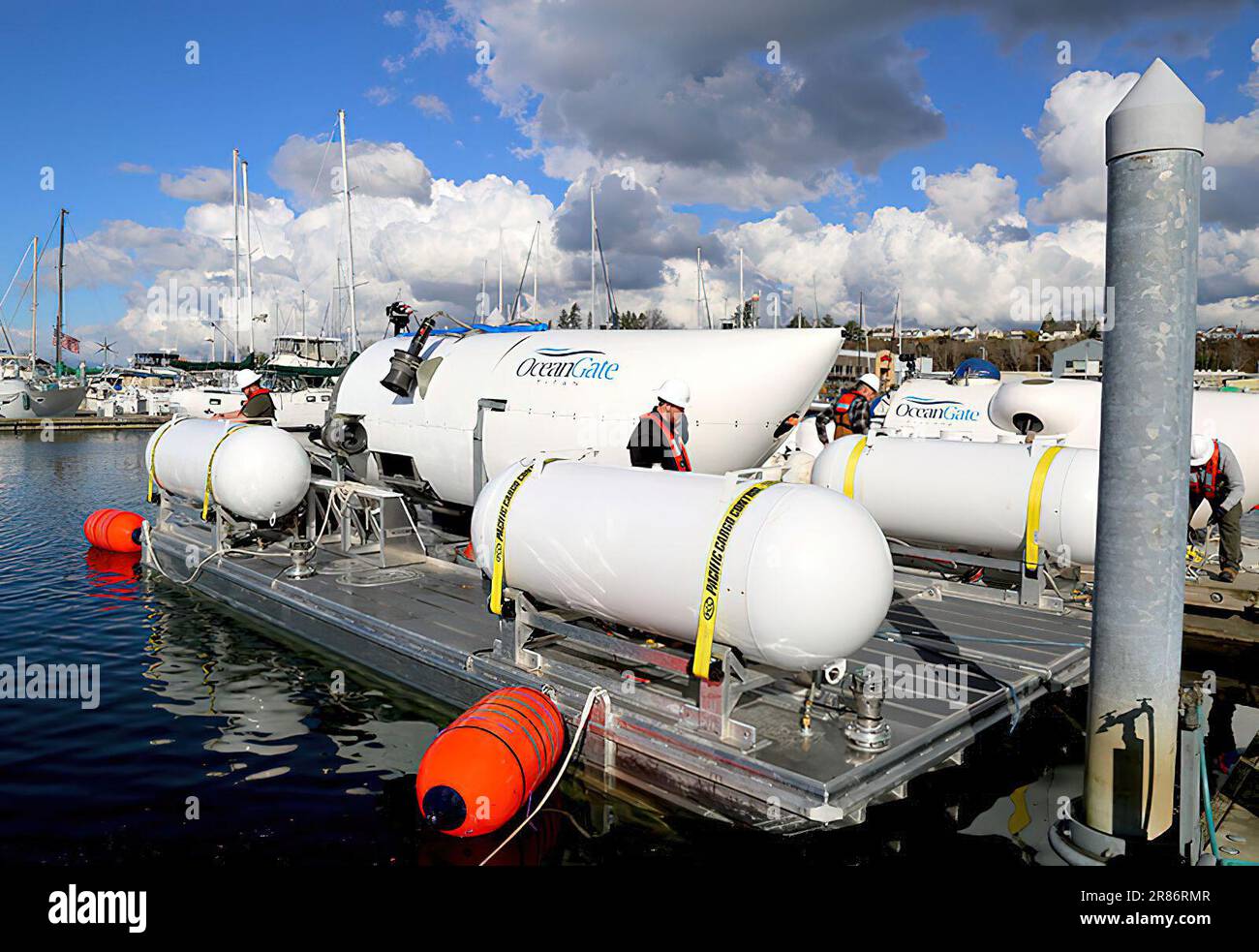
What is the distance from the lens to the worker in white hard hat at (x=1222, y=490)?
1028 cm

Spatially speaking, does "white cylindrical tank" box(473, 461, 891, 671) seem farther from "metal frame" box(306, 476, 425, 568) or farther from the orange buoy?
the orange buoy

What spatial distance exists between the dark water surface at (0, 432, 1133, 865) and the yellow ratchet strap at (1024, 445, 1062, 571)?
6.79 feet

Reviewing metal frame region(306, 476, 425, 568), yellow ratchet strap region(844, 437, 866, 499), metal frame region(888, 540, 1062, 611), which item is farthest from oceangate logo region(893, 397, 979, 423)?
metal frame region(306, 476, 425, 568)

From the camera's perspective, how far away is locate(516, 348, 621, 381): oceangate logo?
9.92m

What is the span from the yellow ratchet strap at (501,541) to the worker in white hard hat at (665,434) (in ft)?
5.24

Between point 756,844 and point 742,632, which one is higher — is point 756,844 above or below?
below

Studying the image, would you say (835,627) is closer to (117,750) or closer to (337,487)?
(117,750)

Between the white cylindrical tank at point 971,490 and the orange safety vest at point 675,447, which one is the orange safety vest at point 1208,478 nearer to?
the white cylindrical tank at point 971,490

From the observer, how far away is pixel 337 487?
11.6m

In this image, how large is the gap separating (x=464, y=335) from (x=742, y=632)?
7.99 metres

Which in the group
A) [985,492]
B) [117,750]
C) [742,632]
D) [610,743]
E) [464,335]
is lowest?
[117,750]

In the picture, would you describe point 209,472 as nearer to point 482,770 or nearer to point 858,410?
point 482,770

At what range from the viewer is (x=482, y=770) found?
566 centimetres
